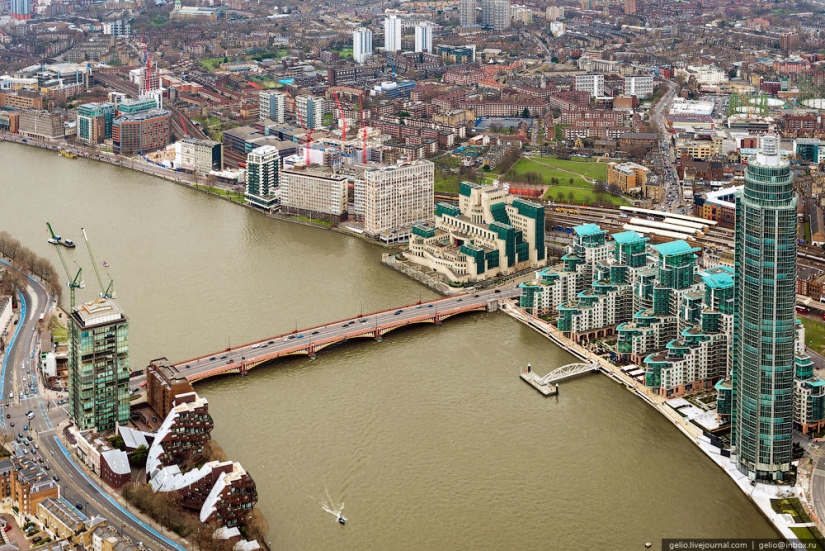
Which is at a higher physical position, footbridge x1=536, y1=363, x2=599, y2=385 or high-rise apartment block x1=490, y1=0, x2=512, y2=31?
high-rise apartment block x1=490, y1=0, x2=512, y2=31

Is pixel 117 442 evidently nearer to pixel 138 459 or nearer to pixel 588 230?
pixel 138 459

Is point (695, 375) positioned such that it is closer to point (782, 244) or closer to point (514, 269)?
point (782, 244)

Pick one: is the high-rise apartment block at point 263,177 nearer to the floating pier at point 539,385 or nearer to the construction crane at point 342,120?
the construction crane at point 342,120

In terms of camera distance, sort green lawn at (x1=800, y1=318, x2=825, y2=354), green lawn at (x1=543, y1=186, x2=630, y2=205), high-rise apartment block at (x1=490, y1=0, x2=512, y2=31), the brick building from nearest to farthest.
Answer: the brick building
green lawn at (x1=800, y1=318, x2=825, y2=354)
green lawn at (x1=543, y1=186, x2=630, y2=205)
high-rise apartment block at (x1=490, y1=0, x2=512, y2=31)

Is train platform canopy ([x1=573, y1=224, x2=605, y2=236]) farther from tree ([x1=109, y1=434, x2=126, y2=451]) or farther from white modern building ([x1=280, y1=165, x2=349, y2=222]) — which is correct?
tree ([x1=109, y1=434, x2=126, y2=451])

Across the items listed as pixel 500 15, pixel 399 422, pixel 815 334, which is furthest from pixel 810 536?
pixel 500 15

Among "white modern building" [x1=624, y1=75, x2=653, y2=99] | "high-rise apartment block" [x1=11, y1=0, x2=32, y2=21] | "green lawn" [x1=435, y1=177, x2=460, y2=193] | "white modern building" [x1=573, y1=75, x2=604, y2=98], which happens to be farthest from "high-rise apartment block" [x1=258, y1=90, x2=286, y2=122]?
"high-rise apartment block" [x1=11, y1=0, x2=32, y2=21]

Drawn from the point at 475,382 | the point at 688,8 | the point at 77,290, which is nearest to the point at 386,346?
the point at 475,382
